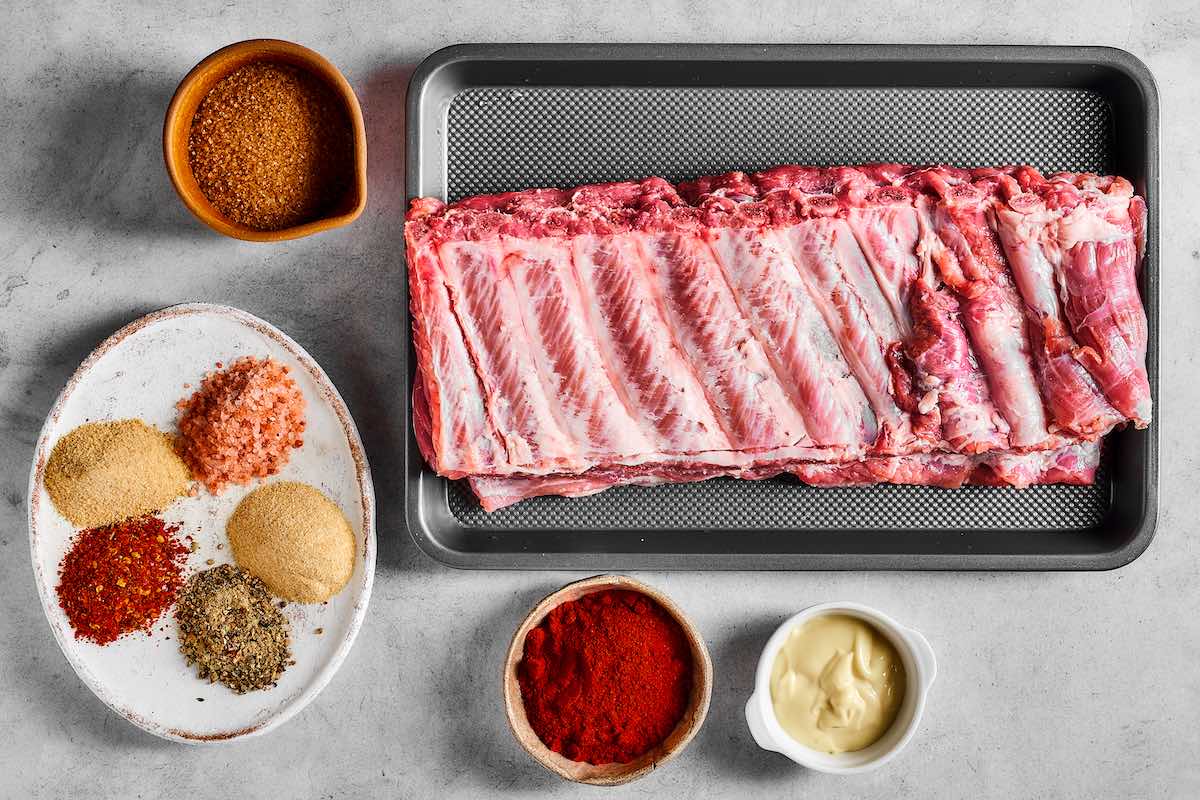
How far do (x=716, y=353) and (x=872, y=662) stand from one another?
109 cm

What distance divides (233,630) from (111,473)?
608mm

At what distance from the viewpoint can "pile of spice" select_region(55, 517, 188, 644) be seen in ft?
9.24

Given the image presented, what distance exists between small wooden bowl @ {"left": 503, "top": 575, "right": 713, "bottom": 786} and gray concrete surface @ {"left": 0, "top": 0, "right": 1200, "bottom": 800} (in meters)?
0.23

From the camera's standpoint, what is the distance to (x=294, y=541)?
2773mm

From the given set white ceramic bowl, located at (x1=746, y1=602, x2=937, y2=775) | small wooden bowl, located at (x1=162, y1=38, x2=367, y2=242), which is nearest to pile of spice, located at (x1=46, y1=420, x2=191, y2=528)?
small wooden bowl, located at (x1=162, y1=38, x2=367, y2=242)

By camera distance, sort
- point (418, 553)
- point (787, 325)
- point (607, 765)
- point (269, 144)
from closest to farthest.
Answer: point (787, 325) → point (269, 144) → point (607, 765) → point (418, 553)

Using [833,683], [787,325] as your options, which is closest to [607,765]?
[833,683]

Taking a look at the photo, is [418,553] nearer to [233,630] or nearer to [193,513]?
[233,630]

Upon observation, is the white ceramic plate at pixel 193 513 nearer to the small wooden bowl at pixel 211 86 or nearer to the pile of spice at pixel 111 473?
the pile of spice at pixel 111 473

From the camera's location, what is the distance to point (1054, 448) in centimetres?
262

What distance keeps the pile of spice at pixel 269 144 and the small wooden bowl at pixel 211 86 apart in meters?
0.03

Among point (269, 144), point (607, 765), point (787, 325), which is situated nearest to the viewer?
point (787, 325)

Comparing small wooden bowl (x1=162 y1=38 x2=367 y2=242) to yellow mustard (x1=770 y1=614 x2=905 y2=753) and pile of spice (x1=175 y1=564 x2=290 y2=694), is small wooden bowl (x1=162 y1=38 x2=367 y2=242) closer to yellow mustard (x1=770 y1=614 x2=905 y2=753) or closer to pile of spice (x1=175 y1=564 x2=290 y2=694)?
pile of spice (x1=175 y1=564 x2=290 y2=694)

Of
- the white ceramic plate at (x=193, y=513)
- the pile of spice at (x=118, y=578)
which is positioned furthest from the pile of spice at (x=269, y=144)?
the pile of spice at (x=118, y=578)
